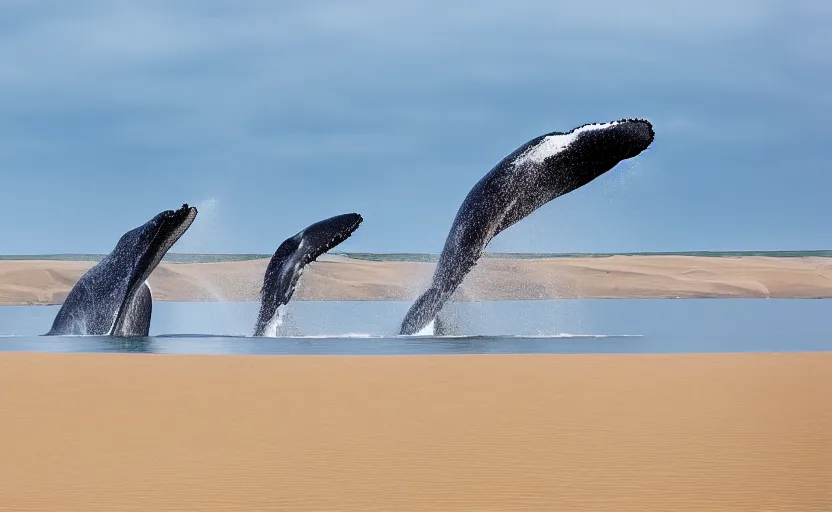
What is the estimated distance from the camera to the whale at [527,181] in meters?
20.1

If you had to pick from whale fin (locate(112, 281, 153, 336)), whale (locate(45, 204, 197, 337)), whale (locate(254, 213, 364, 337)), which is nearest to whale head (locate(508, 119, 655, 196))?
whale (locate(254, 213, 364, 337))

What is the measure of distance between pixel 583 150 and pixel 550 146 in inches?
36.9

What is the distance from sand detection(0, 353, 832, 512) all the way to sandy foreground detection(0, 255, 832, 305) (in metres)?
72.3

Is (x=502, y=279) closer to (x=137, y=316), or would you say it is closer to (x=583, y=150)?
(x=137, y=316)

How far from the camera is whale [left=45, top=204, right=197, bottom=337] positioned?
25.0m

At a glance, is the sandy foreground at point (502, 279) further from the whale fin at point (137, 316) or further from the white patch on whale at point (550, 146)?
the white patch on whale at point (550, 146)

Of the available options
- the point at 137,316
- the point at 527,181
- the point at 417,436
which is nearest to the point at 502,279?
the point at 137,316

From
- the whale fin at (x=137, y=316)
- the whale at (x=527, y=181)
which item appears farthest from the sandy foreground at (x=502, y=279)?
the whale at (x=527, y=181)

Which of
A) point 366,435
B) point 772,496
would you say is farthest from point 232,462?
point 772,496

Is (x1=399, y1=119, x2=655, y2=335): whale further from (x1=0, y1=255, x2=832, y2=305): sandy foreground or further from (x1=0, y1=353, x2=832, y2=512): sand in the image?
(x1=0, y1=255, x2=832, y2=305): sandy foreground

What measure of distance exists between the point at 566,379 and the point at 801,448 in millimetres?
6004

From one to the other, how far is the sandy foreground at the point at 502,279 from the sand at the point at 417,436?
72.3 m

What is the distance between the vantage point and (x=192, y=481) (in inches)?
407

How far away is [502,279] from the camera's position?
395ft
